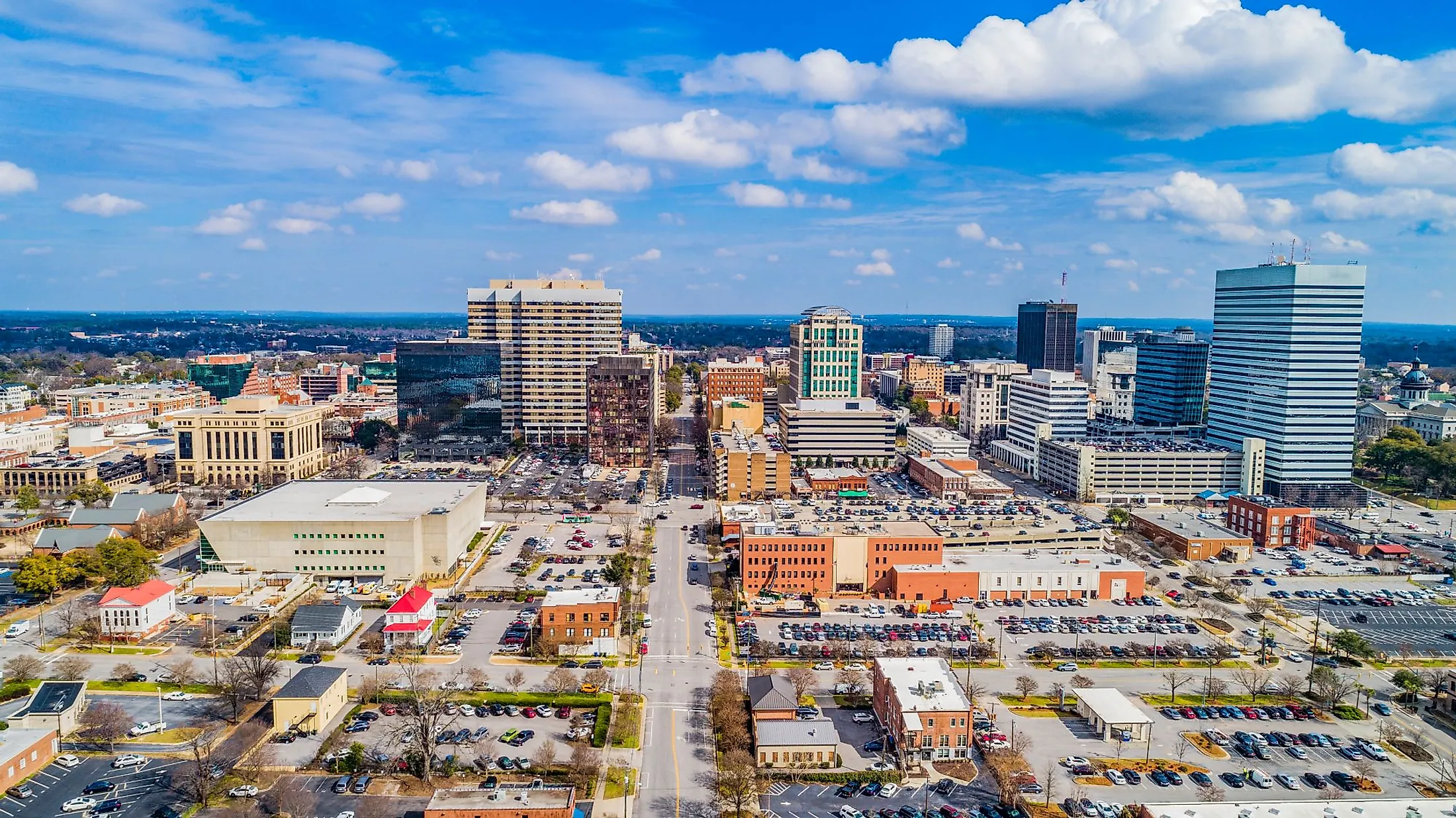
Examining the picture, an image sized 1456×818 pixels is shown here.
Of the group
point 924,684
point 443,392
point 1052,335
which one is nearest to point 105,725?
point 924,684

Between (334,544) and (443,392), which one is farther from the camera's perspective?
(443,392)

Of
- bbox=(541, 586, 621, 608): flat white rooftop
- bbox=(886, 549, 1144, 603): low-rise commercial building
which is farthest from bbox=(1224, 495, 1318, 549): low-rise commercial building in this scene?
bbox=(541, 586, 621, 608): flat white rooftop

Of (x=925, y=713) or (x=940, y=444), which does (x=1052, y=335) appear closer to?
(x=940, y=444)

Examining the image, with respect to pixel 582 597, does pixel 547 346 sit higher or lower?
higher

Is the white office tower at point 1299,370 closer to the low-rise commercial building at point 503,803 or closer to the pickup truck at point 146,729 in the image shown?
the low-rise commercial building at point 503,803

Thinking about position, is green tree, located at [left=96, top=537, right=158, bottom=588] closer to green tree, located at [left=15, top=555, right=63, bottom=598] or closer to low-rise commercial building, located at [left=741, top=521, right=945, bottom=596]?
green tree, located at [left=15, top=555, right=63, bottom=598]

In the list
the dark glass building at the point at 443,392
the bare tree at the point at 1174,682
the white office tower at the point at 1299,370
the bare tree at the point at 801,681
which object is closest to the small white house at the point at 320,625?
the bare tree at the point at 801,681
